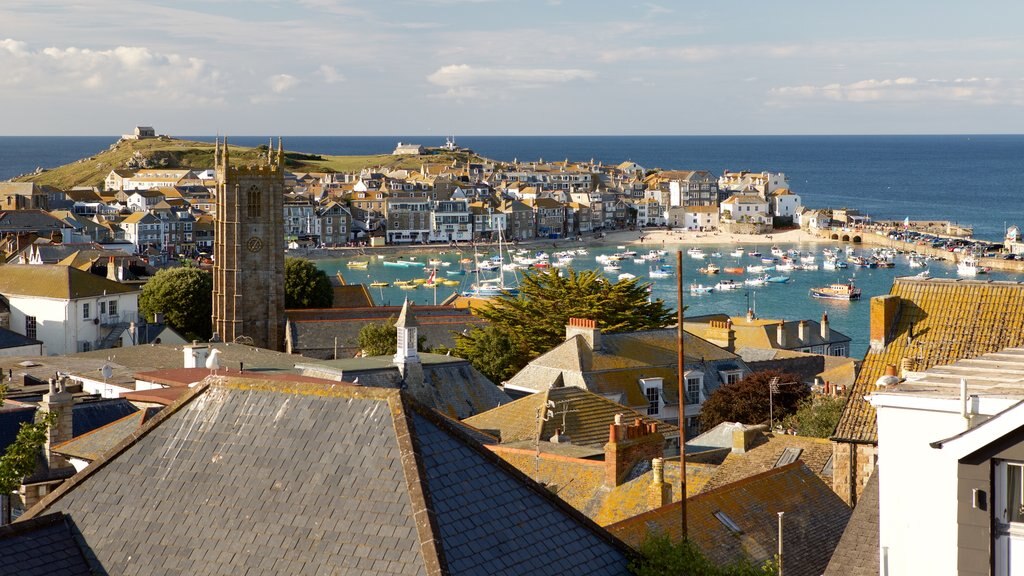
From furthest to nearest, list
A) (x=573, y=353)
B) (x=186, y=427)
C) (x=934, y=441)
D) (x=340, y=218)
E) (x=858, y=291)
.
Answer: (x=340, y=218)
(x=858, y=291)
(x=573, y=353)
(x=186, y=427)
(x=934, y=441)

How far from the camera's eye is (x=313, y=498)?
9.22 m

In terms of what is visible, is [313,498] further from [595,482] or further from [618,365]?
[618,365]

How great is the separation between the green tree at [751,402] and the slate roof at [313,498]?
24641 millimetres

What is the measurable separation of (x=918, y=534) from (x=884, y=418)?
2.25 feet

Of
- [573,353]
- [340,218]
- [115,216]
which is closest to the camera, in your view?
[573,353]

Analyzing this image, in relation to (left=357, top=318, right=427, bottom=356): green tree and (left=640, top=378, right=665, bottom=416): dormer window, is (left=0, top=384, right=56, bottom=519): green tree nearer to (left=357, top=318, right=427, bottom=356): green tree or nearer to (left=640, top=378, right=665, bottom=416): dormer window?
(left=640, top=378, right=665, bottom=416): dormer window

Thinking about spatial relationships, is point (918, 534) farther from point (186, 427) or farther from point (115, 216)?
point (115, 216)

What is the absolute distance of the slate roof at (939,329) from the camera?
780 inches

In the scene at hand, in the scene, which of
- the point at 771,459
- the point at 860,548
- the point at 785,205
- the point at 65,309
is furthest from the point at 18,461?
the point at 785,205

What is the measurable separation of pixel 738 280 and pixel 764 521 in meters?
116

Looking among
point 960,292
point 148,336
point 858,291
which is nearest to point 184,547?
point 960,292

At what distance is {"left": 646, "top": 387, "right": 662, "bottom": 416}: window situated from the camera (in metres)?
38.5

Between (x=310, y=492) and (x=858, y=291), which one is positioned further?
(x=858, y=291)

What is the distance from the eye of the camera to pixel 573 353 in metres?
38.3
